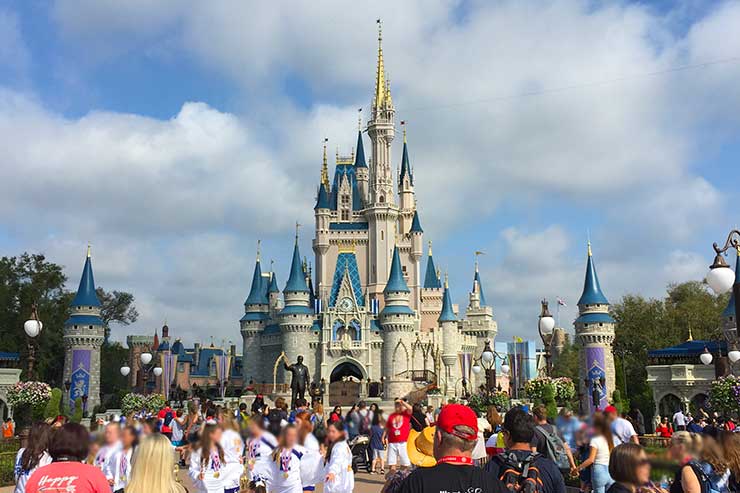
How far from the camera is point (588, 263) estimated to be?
2116 inches

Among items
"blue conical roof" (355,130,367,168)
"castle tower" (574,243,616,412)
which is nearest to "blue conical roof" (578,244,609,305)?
"castle tower" (574,243,616,412)

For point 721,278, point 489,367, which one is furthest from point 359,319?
point 721,278

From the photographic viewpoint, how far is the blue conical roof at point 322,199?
74.6m

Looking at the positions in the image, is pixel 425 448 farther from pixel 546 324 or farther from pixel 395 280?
pixel 395 280

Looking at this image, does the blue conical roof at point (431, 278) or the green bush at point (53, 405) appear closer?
the green bush at point (53, 405)

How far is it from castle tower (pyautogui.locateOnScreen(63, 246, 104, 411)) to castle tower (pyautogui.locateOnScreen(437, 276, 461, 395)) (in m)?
31.3

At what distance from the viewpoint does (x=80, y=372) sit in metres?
51.2

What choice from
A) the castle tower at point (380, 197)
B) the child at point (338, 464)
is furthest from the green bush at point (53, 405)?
the castle tower at point (380, 197)

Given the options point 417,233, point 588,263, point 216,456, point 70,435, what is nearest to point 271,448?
point 216,456

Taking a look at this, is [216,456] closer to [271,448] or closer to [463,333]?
[271,448]

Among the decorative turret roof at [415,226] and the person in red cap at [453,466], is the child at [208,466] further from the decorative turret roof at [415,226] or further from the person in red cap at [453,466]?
the decorative turret roof at [415,226]

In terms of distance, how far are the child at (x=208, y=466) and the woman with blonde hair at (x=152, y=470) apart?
8.56ft

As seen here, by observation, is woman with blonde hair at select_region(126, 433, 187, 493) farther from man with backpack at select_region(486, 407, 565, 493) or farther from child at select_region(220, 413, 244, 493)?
child at select_region(220, 413, 244, 493)

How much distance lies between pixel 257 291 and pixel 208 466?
209ft
